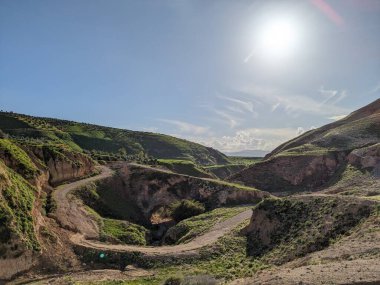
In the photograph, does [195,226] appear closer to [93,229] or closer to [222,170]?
[93,229]

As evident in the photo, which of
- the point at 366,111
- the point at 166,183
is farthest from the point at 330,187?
the point at 366,111

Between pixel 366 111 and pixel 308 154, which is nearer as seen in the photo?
pixel 308 154

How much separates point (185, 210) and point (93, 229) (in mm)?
18779

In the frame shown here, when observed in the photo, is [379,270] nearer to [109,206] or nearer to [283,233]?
[283,233]

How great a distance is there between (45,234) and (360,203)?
104ft

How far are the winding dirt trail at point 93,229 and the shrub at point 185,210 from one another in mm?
9147

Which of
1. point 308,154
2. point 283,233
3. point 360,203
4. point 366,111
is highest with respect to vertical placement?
point 366,111

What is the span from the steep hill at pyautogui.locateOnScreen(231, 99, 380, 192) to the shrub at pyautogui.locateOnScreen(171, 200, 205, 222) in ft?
94.1

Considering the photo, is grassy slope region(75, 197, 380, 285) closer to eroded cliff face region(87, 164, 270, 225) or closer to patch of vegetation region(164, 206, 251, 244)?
patch of vegetation region(164, 206, 251, 244)

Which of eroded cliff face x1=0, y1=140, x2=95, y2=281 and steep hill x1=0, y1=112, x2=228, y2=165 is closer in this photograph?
eroded cliff face x1=0, y1=140, x2=95, y2=281

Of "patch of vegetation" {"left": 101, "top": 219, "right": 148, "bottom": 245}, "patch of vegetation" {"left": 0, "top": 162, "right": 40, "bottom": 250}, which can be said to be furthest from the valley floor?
"patch of vegetation" {"left": 0, "top": 162, "right": 40, "bottom": 250}

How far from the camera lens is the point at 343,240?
3419 centimetres

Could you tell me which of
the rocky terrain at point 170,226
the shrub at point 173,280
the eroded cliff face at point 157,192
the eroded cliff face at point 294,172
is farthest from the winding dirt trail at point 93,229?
the eroded cliff face at point 294,172

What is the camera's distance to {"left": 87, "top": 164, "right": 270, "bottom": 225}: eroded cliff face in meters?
68.4
